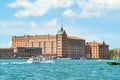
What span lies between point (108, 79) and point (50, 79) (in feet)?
32.1

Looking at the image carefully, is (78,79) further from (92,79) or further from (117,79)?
(117,79)

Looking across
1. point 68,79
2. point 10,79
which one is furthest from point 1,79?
point 68,79

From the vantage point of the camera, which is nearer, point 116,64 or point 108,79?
point 108,79

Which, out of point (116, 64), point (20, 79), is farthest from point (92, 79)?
point (116, 64)

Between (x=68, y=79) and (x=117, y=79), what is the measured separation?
8679mm

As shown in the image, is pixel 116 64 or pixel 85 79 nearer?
pixel 85 79

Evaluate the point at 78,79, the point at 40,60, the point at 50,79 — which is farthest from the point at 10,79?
the point at 40,60

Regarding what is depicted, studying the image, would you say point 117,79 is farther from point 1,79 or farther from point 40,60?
point 40,60

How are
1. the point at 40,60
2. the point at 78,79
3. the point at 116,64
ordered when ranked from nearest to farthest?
the point at 78,79, the point at 116,64, the point at 40,60

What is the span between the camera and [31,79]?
69938 mm

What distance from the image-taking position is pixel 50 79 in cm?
7056

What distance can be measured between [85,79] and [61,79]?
12.7 ft

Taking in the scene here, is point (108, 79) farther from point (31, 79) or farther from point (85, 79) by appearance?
point (31, 79)

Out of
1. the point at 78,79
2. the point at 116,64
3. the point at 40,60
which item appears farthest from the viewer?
the point at 40,60
